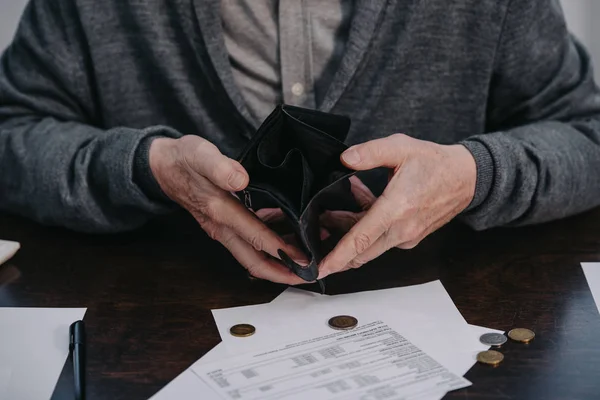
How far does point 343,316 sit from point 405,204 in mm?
172

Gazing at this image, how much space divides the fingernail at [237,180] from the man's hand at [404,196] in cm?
13

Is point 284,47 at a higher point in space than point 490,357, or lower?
higher

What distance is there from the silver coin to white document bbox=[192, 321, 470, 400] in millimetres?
77

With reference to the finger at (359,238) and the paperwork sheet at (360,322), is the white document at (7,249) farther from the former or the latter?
the finger at (359,238)

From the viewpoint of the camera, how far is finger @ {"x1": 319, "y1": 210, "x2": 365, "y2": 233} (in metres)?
1.16

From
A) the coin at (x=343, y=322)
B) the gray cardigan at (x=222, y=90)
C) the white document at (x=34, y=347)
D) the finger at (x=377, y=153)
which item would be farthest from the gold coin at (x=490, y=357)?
the white document at (x=34, y=347)

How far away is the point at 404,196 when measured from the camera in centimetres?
100

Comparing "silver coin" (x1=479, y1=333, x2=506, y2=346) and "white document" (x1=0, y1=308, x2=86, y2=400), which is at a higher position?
"silver coin" (x1=479, y1=333, x2=506, y2=346)

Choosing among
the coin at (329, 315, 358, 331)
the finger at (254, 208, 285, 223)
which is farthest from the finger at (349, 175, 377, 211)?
the coin at (329, 315, 358, 331)

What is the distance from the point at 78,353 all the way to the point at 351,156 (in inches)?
15.7

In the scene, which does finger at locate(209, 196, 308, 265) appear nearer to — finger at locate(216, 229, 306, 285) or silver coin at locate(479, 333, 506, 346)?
finger at locate(216, 229, 306, 285)

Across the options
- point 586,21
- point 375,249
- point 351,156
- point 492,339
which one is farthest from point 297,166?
point 586,21

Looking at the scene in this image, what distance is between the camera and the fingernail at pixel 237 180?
930 millimetres

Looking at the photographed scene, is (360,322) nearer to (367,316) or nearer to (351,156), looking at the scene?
(367,316)
